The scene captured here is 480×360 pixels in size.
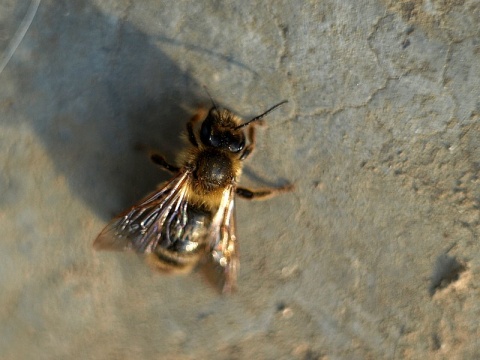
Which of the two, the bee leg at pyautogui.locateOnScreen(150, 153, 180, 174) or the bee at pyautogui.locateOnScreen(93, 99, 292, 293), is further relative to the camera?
the bee leg at pyautogui.locateOnScreen(150, 153, 180, 174)

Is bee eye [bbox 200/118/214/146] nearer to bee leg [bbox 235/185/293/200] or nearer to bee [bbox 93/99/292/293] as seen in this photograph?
bee [bbox 93/99/292/293]

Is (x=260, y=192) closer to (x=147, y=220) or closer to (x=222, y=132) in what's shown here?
(x=222, y=132)

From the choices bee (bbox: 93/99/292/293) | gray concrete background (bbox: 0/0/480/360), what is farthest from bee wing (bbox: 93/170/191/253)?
gray concrete background (bbox: 0/0/480/360)

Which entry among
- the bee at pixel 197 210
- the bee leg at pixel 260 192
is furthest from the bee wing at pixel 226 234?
the bee leg at pixel 260 192

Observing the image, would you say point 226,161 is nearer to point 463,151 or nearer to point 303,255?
point 303,255

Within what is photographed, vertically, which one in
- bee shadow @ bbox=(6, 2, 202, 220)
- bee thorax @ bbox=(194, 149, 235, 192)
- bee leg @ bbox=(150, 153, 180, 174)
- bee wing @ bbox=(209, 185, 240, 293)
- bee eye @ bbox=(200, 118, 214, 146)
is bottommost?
bee wing @ bbox=(209, 185, 240, 293)

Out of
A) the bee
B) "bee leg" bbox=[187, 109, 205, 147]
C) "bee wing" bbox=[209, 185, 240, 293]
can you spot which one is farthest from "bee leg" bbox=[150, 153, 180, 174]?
"bee wing" bbox=[209, 185, 240, 293]

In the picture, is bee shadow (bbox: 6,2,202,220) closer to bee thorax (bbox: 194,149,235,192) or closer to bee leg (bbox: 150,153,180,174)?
bee leg (bbox: 150,153,180,174)

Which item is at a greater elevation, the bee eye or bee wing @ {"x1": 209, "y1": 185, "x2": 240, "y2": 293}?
the bee eye

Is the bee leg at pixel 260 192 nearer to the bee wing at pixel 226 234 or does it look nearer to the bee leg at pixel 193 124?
the bee wing at pixel 226 234
